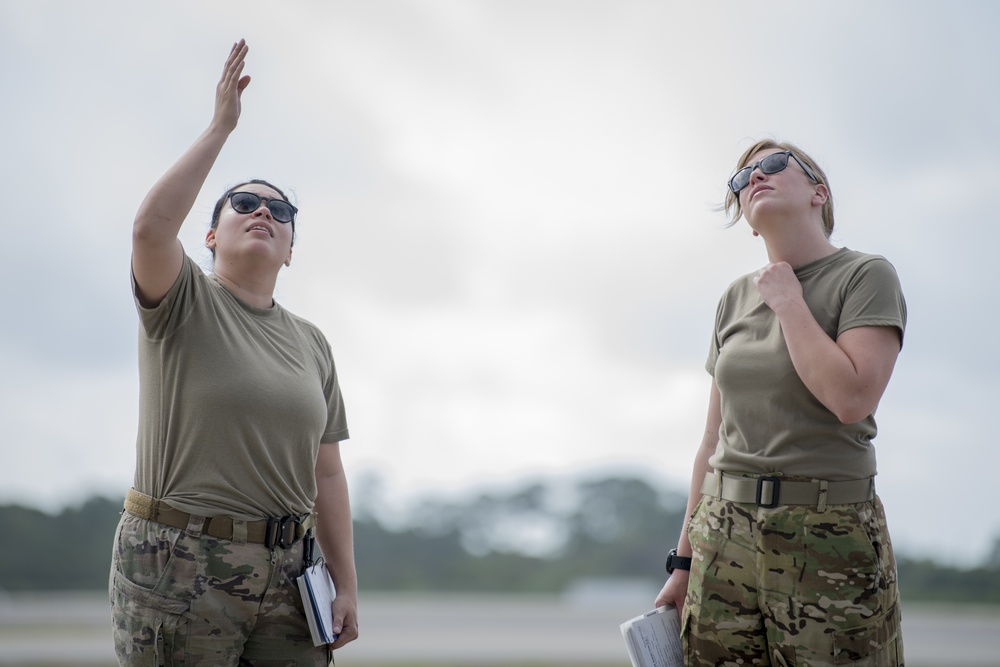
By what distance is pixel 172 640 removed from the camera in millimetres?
2549

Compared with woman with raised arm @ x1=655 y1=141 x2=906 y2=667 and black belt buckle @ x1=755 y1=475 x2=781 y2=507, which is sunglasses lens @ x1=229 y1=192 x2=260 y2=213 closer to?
woman with raised arm @ x1=655 y1=141 x2=906 y2=667

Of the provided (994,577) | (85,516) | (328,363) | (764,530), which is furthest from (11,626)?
(994,577)

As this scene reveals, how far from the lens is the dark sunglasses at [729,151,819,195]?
2.81 metres

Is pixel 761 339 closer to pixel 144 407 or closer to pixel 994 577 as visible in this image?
pixel 144 407

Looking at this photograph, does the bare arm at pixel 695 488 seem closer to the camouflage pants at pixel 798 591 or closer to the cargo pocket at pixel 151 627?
the camouflage pants at pixel 798 591

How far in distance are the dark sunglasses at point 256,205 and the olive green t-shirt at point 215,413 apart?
0.32 metres

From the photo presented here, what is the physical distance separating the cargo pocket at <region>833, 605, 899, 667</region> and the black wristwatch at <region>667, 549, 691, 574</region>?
0.59m

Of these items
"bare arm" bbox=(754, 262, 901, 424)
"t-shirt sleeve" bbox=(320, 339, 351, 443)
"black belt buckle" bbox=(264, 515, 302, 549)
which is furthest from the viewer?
"t-shirt sleeve" bbox=(320, 339, 351, 443)

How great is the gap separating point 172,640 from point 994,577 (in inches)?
903

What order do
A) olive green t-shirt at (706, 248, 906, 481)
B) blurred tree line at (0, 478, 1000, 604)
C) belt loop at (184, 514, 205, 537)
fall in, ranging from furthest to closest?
blurred tree line at (0, 478, 1000, 604)
belt loop at (184, 514, 205, 537)
olive green t-shirt at (706, 248, 906, 481)

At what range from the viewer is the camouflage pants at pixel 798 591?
239 centimetres

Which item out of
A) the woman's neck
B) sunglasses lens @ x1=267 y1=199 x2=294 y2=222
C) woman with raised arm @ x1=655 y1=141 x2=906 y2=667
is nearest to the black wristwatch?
woman with raised arm @ x1=655 y1=141 x2=906 y2=667

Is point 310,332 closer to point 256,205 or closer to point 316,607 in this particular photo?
point 256,205

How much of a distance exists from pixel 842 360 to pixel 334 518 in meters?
1.81
